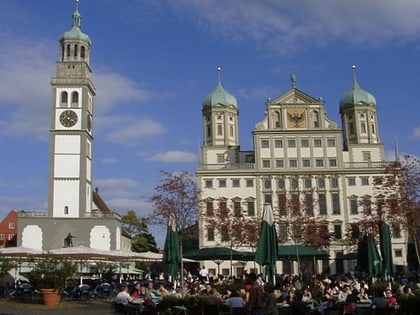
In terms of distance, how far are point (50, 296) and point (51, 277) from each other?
0.98 m

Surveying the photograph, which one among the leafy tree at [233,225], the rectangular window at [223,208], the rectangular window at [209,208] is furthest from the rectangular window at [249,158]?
the rectangular window at [209,208]

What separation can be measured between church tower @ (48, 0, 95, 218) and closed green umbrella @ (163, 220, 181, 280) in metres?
31.1

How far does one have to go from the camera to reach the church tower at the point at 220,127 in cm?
6406

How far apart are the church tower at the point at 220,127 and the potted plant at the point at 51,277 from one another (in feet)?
127

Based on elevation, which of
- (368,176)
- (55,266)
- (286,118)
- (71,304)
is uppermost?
(286,118)

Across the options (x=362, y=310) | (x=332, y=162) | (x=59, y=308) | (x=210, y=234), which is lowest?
(x=59, y=308)

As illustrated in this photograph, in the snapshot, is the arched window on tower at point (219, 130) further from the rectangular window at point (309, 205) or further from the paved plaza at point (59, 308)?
the paved plaza at point (59, 308)

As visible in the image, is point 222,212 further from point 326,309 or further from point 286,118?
point 326,309

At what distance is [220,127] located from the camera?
2638 inches

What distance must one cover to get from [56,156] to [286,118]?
24.7 meters

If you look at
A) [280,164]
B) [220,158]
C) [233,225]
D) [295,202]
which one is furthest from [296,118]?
[233,225]

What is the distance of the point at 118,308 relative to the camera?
18266 mm

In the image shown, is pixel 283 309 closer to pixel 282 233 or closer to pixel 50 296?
pixel 50 296

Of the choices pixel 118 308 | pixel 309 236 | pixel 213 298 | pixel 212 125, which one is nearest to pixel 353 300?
pixel 213 298
